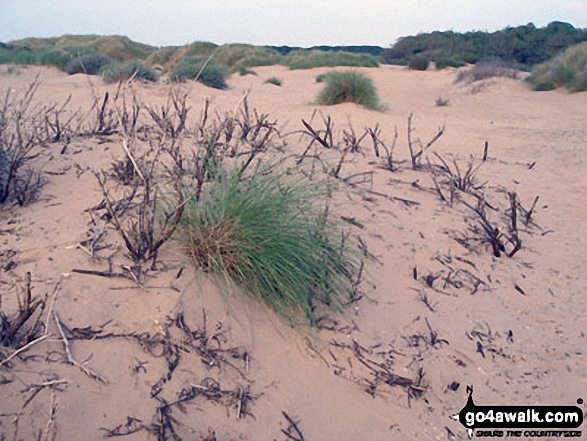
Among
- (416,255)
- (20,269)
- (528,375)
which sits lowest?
(528,375)

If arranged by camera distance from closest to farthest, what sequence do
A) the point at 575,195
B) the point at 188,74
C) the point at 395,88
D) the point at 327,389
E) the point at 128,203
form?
1. the point at 327,389
2. the point at 128,203
3. the point at 575,195
4. the point at 188,74
5. the point at 395,88

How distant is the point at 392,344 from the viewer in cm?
312

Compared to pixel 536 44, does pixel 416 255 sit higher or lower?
lower

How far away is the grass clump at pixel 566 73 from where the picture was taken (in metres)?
15.3

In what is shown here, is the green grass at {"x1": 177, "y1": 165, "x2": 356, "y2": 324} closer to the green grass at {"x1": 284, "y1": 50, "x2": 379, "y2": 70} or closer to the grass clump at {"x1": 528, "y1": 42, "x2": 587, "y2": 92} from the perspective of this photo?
the grass clump at {"x1": 528, "y1": 42, "x2": 587, "y2": 92}

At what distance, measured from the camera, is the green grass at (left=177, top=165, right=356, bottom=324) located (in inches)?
119

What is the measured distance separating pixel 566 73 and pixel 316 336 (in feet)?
51.0

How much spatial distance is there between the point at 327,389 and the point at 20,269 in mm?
1574

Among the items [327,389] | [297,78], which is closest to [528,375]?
[327,389]

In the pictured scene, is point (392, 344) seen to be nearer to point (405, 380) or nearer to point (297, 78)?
point (405, 380)

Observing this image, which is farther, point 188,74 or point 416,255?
point 188,74

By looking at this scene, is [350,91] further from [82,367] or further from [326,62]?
[326,62]

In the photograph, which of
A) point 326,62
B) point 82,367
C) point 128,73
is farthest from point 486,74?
point 82,367

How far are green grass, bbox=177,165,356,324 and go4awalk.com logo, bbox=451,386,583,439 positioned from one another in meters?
0.85
